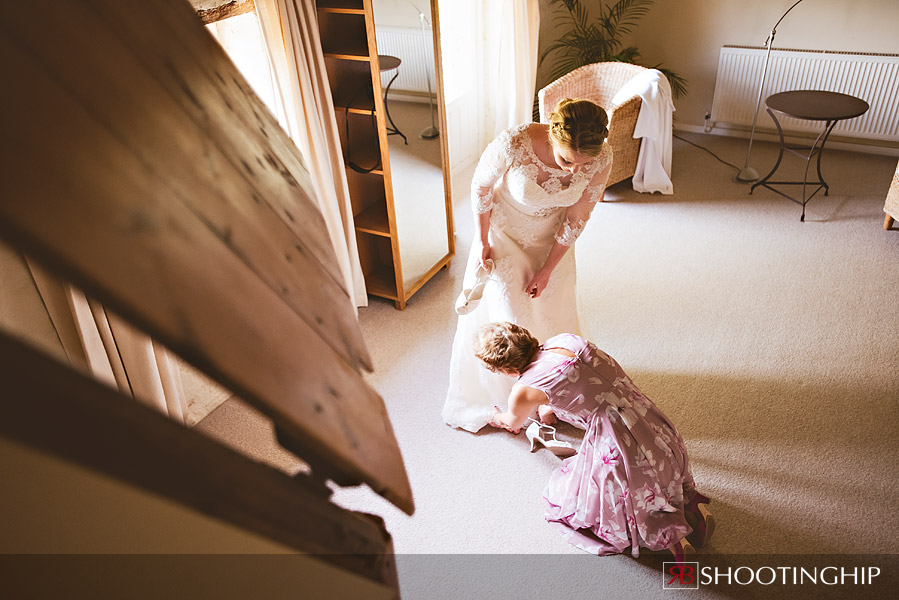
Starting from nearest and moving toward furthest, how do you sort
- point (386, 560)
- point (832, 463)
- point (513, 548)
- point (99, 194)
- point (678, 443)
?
point (99, 194) < point (386, 560) < point (678, 443) < point (513, 548) < point (832, 463)

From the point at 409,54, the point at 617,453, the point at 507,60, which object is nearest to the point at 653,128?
the point at 507,60

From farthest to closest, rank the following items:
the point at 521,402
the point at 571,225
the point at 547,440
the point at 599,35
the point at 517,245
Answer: the point at 599,35, the point at 547,440, the point at 517,245, the point at 571,225, the point at 521,402

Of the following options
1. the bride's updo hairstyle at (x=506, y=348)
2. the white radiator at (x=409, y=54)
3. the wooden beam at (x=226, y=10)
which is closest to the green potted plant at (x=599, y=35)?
the white radiator at (x=409, y=54)

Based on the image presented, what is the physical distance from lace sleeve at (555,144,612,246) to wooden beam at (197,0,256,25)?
155 centimetres

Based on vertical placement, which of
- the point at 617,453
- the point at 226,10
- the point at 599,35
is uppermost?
the point at 226,10

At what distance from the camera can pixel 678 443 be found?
2293 millimetres

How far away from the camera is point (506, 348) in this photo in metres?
2.25

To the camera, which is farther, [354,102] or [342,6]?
[354,102]

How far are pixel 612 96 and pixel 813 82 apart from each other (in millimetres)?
1609

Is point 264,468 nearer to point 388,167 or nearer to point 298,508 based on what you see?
point 298,508

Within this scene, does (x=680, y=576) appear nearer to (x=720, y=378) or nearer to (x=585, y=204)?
(x=720, y=378)

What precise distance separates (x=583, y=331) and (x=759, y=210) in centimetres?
226

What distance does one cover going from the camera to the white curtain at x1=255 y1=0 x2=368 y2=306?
2.71 meters

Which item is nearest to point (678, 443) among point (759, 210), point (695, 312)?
point (695, 312)
